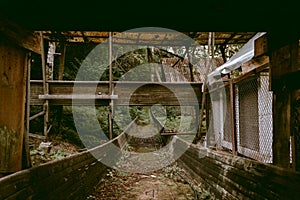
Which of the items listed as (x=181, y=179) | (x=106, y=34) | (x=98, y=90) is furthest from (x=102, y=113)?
Answer: (x=181, y=179)

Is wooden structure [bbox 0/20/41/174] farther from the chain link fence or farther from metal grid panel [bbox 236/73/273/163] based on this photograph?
metal grid panel [bbox 236/73/273/163]

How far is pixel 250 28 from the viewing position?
3.77m

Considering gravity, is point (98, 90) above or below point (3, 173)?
above

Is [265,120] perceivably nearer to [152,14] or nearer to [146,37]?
[152,14]

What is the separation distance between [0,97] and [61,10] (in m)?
1.21

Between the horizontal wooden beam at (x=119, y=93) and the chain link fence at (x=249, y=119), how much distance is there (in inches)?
88.4

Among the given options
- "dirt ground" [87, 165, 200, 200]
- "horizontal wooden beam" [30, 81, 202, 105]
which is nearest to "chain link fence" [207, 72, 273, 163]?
"dirt ground" [87, 165, 200, 200]

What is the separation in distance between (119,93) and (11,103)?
8.18 metres

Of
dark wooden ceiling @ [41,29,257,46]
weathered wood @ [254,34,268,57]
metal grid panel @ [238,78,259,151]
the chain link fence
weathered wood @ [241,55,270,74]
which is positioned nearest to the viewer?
weathered wood @ [254,34,268,57]

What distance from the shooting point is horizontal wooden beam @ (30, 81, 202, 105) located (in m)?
11.0

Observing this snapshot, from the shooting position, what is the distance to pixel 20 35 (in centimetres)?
329

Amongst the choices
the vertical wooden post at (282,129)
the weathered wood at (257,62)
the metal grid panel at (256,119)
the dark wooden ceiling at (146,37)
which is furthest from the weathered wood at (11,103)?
the dark wooden ceiling at (146,37)

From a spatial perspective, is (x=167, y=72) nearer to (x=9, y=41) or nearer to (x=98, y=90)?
(x=98, y=90)

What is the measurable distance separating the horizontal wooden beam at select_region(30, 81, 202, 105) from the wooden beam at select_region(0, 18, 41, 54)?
24.2ft
